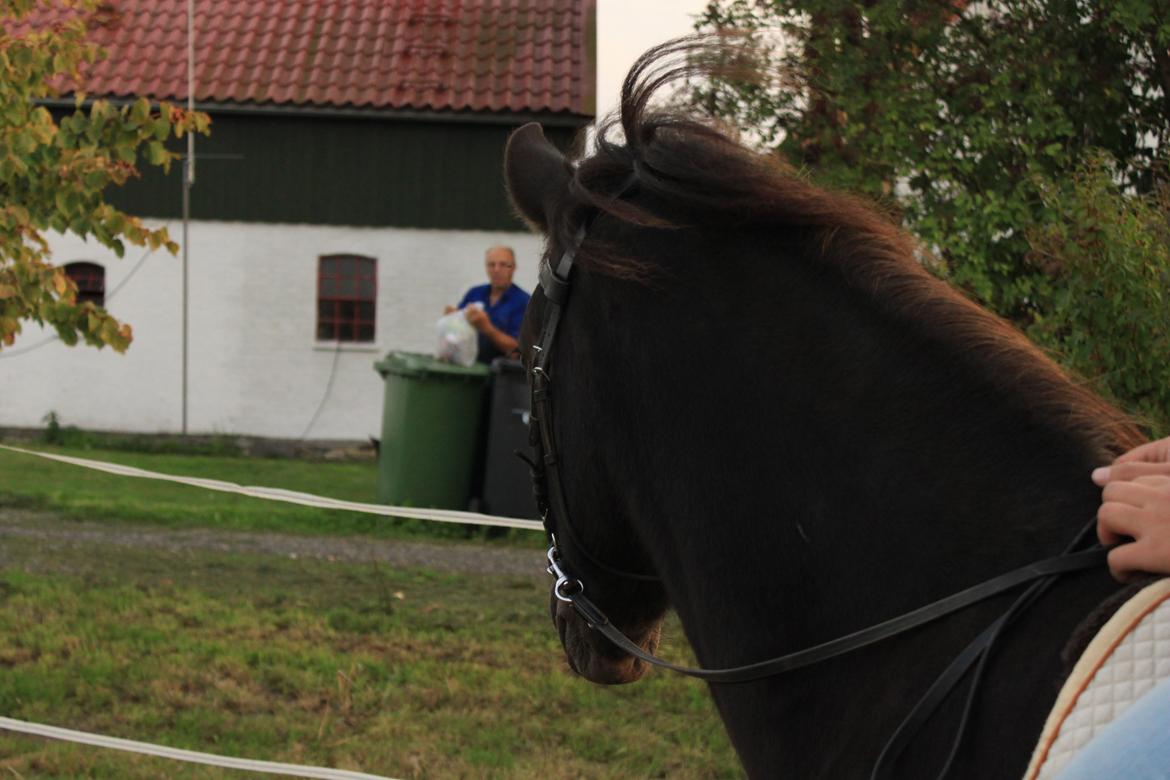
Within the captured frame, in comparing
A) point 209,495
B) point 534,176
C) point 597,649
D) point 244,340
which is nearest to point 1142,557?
point 597,649

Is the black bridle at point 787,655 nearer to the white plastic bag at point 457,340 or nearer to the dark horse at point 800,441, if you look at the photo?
the dark horse at point 800,441

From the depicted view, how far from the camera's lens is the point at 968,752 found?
1.62 metres

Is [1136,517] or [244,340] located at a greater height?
[1136,517]

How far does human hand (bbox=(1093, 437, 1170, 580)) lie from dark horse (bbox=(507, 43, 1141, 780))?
2.4 inches

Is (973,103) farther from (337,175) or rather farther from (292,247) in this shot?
(292,247)

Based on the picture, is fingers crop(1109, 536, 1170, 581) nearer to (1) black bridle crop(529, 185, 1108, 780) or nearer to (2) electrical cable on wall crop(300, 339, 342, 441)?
(1) black bridle crop(529, 185, 1108, 780)

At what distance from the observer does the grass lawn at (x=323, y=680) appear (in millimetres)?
5375

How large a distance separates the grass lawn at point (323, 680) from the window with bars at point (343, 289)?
11648 mm

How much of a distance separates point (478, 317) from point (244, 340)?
34.4ft

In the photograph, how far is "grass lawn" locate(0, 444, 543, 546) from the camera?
10.8 metres

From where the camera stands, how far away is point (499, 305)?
10.4 meters

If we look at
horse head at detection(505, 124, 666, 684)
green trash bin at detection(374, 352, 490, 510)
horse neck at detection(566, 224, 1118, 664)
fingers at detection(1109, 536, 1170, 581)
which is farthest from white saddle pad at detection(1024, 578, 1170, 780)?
green trash bin at detection(374, 352, 490, 510)

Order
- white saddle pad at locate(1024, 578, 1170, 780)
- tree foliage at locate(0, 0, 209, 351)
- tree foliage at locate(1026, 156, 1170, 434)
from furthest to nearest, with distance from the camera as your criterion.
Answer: tree foliage at locate(0, 0, 209, 351) → tree foliage at locate(1026, 156, 1170, 434) → white saddle pad at locate(1024, 578, 1170, 780)

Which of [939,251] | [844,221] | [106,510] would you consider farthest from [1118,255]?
[106,510]
